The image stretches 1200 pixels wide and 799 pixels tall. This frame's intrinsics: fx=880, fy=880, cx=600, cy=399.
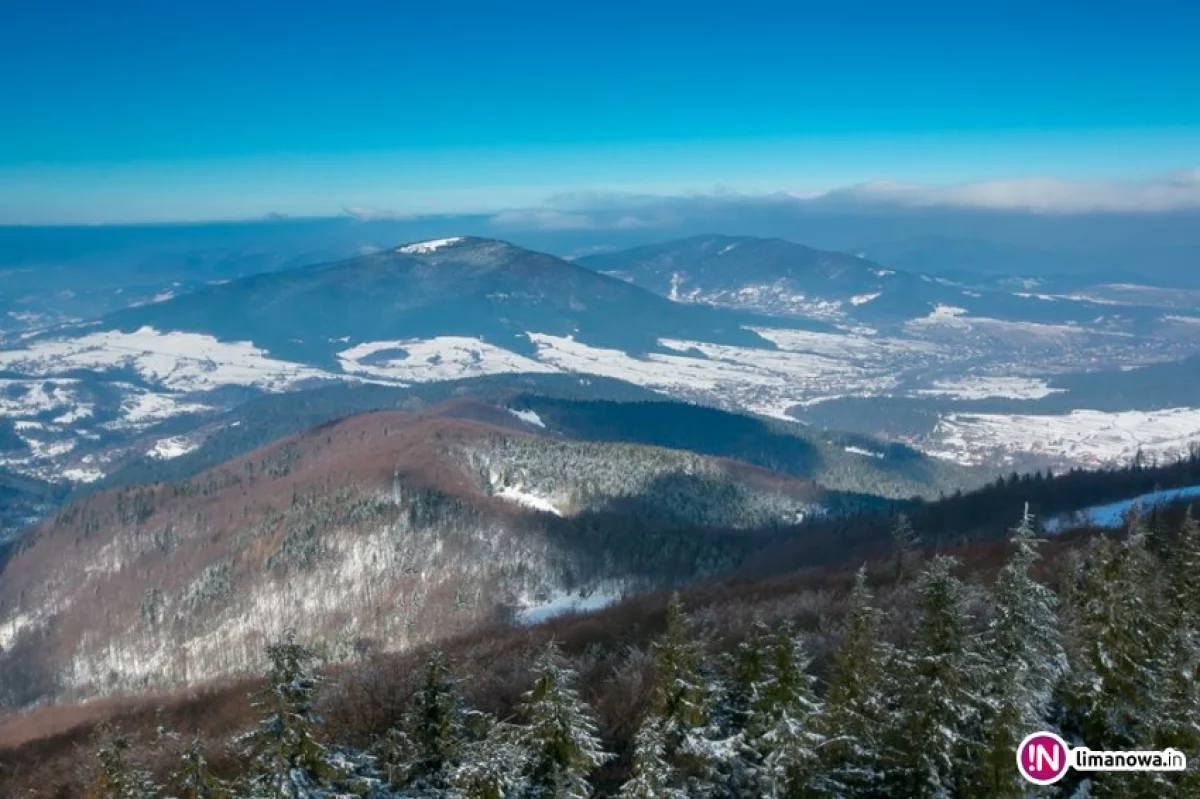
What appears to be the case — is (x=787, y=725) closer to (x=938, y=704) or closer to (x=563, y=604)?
(x=938, y=704)

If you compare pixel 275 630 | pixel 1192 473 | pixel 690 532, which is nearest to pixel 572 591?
pixel 690 532

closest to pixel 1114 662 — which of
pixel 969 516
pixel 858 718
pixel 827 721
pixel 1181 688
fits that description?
pixel 1181 688

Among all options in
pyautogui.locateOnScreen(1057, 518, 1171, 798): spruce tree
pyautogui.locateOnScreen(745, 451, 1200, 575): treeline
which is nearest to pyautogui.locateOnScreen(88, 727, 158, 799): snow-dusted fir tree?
pyautogui.locateOnScreen(1057, 518, 1171, 798): spruce tree

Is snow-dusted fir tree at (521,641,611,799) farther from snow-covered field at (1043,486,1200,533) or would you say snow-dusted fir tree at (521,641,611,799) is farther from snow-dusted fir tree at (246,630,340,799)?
snow-covered field at (1043,486,1200,533)

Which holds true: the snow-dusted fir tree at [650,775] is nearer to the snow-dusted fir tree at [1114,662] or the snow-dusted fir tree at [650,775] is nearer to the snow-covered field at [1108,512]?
the snow-dusted fir tree at [1114,662]

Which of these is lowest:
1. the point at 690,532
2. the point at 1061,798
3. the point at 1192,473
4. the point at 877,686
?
the point at 690,532

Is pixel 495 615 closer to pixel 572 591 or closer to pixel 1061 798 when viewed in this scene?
pixel 572 591

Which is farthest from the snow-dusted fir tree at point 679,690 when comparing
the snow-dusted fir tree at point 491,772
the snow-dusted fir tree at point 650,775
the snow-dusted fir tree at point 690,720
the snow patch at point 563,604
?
the snow patch at point 563,604
